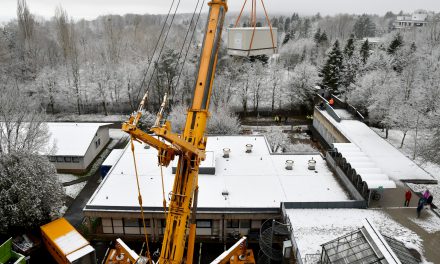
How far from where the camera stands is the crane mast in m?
11.3

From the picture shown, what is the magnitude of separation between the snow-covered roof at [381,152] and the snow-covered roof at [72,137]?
24.9 metres

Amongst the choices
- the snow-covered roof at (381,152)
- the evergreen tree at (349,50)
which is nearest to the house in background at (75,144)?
the snow-covered roof at (381,152)

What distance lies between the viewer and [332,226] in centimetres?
2031

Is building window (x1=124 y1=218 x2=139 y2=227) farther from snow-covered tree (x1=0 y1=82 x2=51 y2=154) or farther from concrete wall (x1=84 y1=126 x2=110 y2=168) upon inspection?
concrete wall (x1=84 y1=126 x2=110 y2=168)

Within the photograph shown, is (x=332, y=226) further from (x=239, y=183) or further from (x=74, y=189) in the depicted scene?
(x=74, y=189)

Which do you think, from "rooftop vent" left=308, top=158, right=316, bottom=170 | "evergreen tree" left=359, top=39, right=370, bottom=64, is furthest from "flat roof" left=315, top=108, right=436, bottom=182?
"evergreen tree" left=359, top=39, right=370, bottom=64

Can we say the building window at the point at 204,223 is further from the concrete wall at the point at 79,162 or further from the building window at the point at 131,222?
the concrete wall at the point at 79,162

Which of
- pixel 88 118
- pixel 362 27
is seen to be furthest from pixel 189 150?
pixel 362 27

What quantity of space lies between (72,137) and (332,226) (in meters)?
27.4

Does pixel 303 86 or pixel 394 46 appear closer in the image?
pixel 303 86

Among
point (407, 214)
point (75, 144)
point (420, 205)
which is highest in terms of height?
point (420, 205)

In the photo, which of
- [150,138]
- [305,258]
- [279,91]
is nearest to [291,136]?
[279,91]

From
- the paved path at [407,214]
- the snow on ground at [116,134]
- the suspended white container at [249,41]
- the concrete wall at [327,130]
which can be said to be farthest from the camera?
the snow on ground at [116,134]

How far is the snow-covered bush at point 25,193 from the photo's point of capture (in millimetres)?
21578
